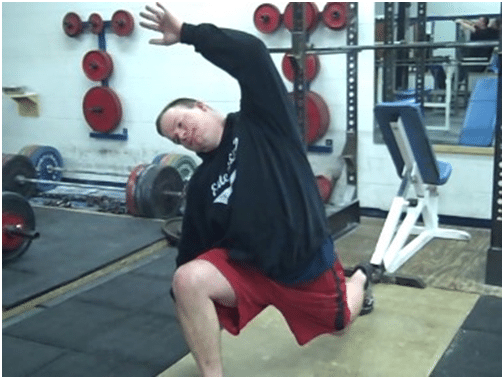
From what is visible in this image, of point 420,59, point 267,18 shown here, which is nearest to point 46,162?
point 267,18

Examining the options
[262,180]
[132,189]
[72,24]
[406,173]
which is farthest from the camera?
[72,24]

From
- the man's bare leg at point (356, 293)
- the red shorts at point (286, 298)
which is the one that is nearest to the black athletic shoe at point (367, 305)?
the man's bare leg at point (356, 293)

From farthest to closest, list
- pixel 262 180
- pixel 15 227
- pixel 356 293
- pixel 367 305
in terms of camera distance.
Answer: pixel 15 227 < pixel 367 305 < pixel 356 293 < pixel 262 180

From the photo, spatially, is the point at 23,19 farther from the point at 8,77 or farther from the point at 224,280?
the point at 224,280

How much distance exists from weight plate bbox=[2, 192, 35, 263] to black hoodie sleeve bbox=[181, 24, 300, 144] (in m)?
1.88

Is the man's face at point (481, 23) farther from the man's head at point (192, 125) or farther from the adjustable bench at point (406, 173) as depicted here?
the man's head at point (192, 125)

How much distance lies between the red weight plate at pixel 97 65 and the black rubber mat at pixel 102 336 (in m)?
2.29

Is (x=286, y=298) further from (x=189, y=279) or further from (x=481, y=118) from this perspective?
(x=481, y=118)

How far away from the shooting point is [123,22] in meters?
4.81

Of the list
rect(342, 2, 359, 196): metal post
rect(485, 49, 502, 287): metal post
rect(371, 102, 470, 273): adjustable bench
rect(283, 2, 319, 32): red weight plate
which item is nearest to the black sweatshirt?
rect(371, 102, 470, 273): adjustable bench

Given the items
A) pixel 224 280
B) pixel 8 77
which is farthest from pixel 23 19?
pixel 224 280

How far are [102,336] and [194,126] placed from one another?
1041 millimetres

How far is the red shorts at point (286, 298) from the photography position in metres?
1.94

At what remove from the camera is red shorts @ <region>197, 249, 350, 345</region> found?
1.94 meters
